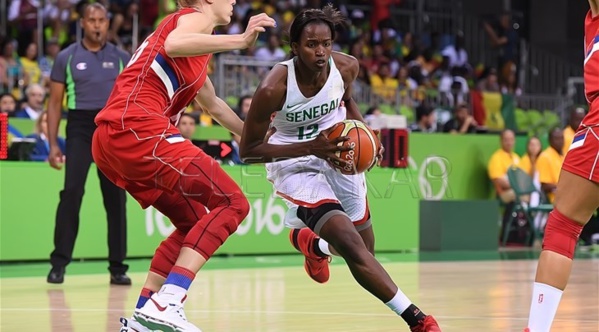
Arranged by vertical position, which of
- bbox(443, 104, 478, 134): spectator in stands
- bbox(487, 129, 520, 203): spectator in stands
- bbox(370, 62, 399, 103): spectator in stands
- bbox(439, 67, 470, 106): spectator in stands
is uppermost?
bbox(370, 62, 399, 103): spectator in stands

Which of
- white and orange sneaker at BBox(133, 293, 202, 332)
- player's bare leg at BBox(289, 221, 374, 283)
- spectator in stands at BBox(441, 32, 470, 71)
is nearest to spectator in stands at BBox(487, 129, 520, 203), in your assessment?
spectator in stands at BBox(441, 32, 470, 71)

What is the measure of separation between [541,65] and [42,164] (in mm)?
16130

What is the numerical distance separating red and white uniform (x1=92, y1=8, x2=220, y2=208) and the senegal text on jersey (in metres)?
0.66

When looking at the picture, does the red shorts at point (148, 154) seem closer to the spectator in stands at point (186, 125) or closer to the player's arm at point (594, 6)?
the player's arm at point (594, 6)

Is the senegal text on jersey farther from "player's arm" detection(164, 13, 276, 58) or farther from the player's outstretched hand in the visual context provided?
"player's arm" detection(164, 13, 276, 58)

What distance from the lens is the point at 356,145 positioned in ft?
21.9

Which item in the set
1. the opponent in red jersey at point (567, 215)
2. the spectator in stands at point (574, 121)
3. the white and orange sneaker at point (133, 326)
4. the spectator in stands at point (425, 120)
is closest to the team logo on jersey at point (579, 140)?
the opponent in red jersey at point (567, 215)

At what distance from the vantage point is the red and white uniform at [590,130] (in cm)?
570

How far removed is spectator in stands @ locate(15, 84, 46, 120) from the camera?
14.8 meters

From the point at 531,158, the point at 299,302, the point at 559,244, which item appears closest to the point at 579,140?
the point at 559,244

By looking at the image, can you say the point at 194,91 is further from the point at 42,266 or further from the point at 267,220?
the point at 267,220

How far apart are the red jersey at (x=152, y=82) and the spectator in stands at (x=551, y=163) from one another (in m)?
12.2

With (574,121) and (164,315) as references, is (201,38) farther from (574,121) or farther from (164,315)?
(574,121)

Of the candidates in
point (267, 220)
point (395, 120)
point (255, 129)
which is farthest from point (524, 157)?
point (255, 129)
